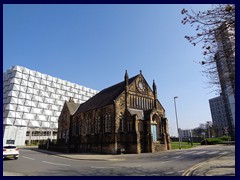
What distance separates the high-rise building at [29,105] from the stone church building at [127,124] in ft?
174

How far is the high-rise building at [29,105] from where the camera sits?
8106 cm

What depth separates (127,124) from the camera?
31.8 meters

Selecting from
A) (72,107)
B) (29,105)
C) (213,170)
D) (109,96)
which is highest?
(29,105)

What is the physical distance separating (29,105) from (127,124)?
73.6 metres

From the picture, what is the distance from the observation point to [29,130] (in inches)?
3415

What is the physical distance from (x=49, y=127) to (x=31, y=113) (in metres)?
10.7

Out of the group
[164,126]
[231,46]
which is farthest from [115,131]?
[231,46]

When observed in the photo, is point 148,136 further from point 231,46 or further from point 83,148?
point 231,46

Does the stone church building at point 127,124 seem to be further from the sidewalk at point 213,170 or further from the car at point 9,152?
the sidewalk at point 213,170

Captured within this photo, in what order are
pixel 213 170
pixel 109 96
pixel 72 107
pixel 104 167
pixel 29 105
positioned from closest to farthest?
pixel 213 170
pixel 104 167
pixel 109 96
pixel 72 107
pixel 29 105

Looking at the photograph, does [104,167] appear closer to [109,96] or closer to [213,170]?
[213,170]

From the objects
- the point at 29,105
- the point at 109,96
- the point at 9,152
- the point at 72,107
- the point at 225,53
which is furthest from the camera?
the point at 29,105

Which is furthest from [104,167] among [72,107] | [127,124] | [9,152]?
[72,107]

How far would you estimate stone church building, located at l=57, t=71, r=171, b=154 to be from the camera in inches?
1204
